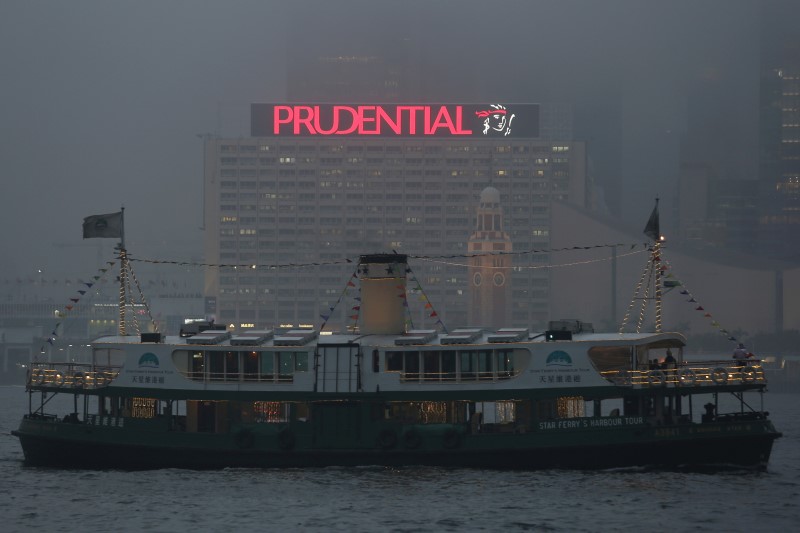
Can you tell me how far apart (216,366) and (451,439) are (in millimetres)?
10439

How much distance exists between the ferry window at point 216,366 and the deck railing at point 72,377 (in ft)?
14.6

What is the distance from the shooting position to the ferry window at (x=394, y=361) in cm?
5666

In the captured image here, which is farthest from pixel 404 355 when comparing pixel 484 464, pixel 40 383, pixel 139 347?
pixel 40 383

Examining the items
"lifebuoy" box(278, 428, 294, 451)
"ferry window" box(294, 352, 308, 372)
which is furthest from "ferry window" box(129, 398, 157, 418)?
"ferry window" box(294, 352, 308, 372)

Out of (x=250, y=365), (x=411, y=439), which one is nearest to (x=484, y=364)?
(x=411, y=439)

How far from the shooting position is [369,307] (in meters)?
61.8

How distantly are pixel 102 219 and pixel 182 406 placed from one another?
88.9 feet

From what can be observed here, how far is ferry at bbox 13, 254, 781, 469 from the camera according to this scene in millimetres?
54625

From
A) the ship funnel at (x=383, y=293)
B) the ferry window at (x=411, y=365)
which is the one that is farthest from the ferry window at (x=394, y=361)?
the ship funnel at (x=383, y=293)

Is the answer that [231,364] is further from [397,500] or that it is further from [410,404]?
[397,500]

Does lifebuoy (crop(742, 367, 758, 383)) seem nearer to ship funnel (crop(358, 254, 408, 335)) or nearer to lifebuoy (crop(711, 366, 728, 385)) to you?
lifebuoy (crop(711, 366, 728, 385))

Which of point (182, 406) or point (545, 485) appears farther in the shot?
point (182, 406)

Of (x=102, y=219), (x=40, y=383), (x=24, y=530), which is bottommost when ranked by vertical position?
(x=24, y=530)

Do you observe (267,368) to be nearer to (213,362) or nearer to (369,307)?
(213,362)
